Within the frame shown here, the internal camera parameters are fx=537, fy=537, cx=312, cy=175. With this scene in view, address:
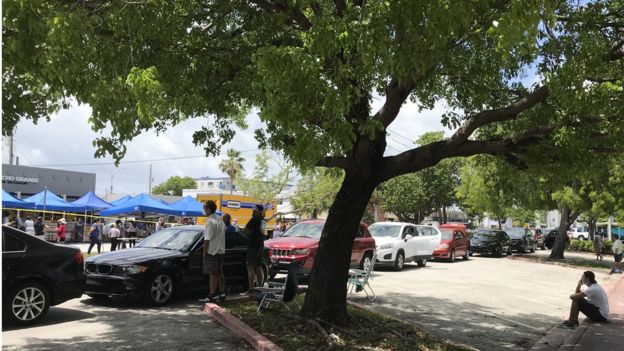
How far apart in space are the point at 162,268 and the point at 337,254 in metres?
3.49

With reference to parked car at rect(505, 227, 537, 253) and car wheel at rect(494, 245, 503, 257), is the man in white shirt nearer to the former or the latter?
car wheel at rect(494, 245, 503, 257)

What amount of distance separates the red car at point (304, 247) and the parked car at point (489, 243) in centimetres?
1511

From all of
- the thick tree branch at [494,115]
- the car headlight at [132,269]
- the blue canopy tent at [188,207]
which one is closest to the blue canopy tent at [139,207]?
the blue canopy tent at [188,207]

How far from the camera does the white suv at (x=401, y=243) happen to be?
18.2 metres

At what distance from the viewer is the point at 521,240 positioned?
34.1 meters

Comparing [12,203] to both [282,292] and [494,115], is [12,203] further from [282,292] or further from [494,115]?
[494,115]

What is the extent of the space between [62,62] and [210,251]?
5.76 meters

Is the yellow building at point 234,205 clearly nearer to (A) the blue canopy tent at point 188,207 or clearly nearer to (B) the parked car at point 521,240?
(A) the blue canopy tent at point 188,207

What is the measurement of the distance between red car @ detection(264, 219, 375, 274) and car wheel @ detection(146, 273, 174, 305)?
3.26 meters

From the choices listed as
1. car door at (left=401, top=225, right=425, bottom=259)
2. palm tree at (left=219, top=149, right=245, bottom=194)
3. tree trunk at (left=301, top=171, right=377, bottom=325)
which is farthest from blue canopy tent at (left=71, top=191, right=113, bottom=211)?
palm tree at (left=219, top=149, right=245, bottom=194)

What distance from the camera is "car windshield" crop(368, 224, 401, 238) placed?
63.2 ft

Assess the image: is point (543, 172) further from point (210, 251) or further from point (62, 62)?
point (62, 62)

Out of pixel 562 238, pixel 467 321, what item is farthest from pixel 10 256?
pixel 562 238

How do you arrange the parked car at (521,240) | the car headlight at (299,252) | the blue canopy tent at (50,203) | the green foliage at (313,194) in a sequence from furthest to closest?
1. the green foliage at (313,194)
2. the parked car at (521,240)
3. the blue canopy tent at (50,203)
4. the car headlight at (299,252)
